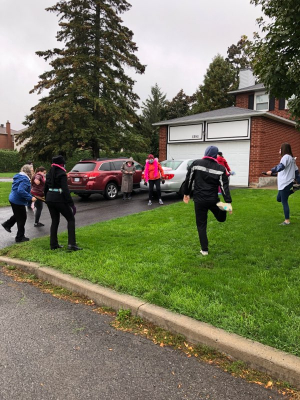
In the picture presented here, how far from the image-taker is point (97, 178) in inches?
491

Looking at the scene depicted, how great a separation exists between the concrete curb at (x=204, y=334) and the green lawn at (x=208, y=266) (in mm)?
87

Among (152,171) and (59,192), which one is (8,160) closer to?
(152,171)

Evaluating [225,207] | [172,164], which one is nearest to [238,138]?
[172,164]

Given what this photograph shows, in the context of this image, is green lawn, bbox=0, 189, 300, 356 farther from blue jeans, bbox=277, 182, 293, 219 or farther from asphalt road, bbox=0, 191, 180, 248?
asphalt road, bbox=0, 191, 180, 248

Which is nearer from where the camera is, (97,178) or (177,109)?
(97,178)

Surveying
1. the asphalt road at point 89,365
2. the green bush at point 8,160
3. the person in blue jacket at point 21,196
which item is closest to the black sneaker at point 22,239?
the person in blue jacket at point 21,196

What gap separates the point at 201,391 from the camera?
94.4 inches

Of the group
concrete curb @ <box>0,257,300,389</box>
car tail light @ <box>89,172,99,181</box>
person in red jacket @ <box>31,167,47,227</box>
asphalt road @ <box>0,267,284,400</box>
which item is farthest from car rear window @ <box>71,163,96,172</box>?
asphalt road @ <box>0,267,284,400</box>

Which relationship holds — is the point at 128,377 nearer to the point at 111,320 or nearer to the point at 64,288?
the point at 111,320

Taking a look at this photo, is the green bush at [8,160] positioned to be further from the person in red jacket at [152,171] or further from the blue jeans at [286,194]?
the blue jeans at [286,194]

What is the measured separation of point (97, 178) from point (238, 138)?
7844mm

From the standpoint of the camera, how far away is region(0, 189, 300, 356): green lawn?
314 cm

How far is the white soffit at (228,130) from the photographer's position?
15.9m

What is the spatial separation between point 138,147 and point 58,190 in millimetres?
15503
